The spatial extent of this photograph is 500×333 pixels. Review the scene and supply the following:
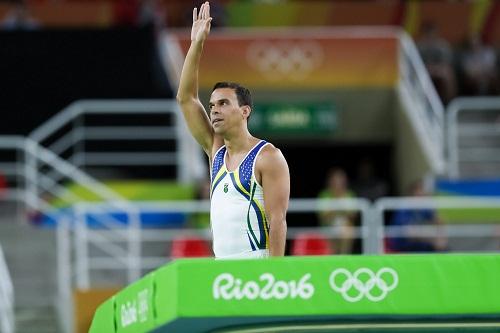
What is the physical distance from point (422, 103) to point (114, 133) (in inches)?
177

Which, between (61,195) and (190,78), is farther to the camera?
(61,195)

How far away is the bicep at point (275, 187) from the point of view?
9039mm

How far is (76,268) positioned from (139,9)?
8.12 metres

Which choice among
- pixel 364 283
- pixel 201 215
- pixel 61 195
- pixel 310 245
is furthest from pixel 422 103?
pixel 364 283

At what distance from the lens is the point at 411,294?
802cm

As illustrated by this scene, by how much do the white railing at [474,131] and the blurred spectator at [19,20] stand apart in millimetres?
5829

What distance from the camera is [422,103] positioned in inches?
935

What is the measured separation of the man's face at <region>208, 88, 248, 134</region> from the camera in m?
9.26

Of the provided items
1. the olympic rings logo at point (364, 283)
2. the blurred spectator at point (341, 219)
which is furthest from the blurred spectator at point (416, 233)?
the olympic rings logo at point (364, 283)

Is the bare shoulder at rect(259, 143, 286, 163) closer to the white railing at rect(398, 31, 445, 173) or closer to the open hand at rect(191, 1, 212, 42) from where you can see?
the open hand at rect(191, 1, 212, 42)

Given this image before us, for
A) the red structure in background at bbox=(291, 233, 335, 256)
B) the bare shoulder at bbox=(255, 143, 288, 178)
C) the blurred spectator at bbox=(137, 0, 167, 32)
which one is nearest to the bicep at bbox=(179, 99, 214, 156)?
the bare shoulder at bbox=(255, 143, 288, 178)

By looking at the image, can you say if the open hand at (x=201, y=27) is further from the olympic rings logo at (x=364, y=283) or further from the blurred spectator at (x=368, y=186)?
the blurred spectator at (x=368, y=186)

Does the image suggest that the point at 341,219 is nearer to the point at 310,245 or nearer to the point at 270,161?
the point at 310,245

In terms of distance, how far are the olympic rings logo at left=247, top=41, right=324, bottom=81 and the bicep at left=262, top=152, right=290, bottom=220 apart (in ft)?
46.4
